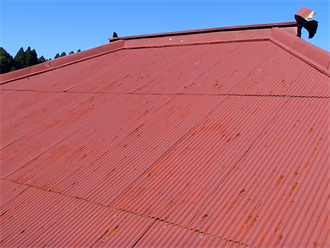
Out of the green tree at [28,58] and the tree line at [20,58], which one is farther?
the green tree at [28,58]

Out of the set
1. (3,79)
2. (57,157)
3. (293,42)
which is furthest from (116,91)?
(3,79)

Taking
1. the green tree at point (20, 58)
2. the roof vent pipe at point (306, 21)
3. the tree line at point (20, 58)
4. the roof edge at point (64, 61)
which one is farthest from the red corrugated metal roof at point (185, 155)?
the green tree at point (20, 58)

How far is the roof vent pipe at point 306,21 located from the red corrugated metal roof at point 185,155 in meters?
0.39

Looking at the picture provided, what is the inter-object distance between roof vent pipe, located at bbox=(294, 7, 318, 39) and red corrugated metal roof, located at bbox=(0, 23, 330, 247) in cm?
39

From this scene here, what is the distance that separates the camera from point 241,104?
5.89 meters

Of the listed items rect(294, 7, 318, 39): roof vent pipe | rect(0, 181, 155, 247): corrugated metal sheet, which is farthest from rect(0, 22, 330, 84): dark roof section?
rect(0, 181, 155, 247): corrugated metal sheet

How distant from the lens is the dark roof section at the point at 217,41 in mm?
6940

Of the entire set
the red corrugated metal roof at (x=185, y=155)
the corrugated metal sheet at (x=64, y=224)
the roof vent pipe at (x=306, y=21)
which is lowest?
the corrugated metal sheet at (x=64, y=224)

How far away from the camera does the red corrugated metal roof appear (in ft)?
11.7

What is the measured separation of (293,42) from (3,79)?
10.7m

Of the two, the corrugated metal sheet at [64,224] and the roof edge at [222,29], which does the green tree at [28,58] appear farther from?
the corrugated metal sheet at [64,224]

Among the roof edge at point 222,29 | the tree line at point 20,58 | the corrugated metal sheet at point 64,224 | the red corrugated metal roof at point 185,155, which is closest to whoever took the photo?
the red corrugated metal roof at point 185,155

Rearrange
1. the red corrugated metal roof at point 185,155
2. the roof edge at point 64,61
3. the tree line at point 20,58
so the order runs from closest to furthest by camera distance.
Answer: the red corrugated metal roof at point 185,155
the roof edge at point 64,61
the tree line at point 20,58

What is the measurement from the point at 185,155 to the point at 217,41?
241 inches
